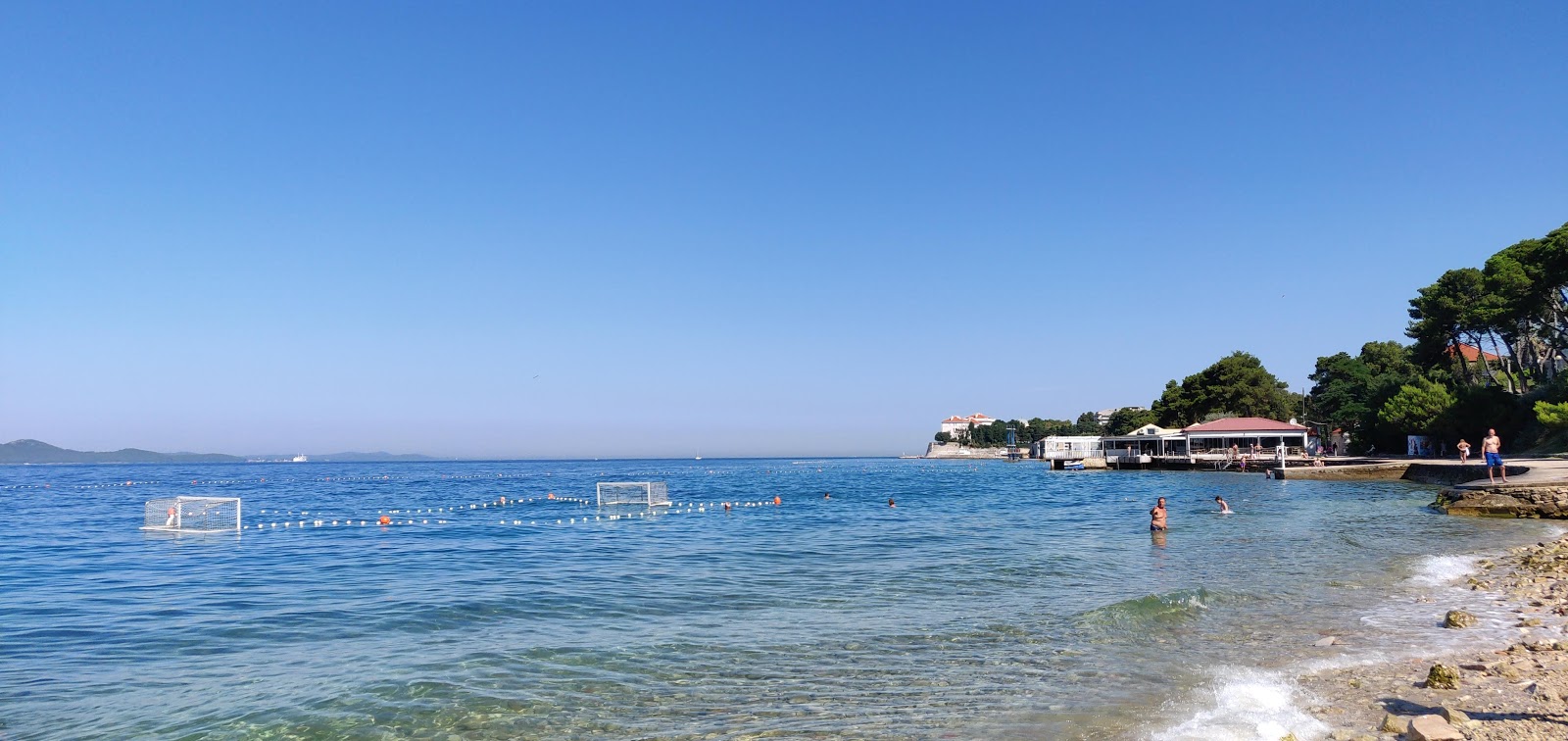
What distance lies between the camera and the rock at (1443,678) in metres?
7.70

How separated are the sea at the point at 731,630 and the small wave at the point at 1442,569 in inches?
6.5

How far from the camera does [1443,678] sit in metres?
7.76

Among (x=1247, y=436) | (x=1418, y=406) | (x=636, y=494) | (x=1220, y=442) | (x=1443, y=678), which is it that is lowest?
(x=636, y=494)

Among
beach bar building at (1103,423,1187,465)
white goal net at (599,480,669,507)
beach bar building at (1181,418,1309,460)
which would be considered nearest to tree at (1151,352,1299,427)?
beach bar building at (1103,423,1187,465)

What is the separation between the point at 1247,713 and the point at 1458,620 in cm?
542

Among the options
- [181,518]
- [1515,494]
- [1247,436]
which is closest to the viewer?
[1515,494]

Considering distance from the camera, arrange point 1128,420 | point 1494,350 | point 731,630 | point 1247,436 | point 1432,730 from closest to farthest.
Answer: point 1432,730 → point 731,630 → point 1494,350 → point 1247,436 → point 1128,420

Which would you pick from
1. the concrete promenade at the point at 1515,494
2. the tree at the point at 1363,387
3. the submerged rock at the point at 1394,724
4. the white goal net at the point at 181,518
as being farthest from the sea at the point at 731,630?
the tree at the point at 1363,387

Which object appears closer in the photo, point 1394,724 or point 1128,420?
point 1394,724

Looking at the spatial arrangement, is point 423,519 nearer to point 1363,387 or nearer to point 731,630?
point 731,630

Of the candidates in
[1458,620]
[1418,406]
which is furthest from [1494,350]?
[1458,620]

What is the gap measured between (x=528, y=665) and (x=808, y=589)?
20.7 ft

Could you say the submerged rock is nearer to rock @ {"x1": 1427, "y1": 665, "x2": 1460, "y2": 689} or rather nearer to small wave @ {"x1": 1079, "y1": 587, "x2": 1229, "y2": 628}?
rock @ {"x1": 1427, "y1": 665, "x2": 1460, "y2": 689}

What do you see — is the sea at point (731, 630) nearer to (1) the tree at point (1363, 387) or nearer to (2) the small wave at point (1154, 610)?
(2) the small wave at point (1154, 610)
